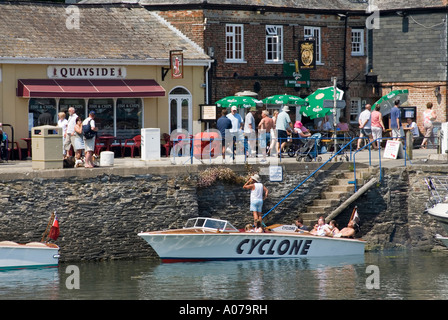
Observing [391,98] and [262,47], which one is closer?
[262,47]

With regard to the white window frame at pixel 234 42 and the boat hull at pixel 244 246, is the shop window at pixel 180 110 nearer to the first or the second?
the white window frame at pixel 234 42

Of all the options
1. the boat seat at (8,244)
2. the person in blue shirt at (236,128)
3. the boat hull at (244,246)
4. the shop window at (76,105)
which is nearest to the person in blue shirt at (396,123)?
the person in blue shirt at (236,128)

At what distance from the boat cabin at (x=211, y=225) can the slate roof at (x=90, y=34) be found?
924 cm

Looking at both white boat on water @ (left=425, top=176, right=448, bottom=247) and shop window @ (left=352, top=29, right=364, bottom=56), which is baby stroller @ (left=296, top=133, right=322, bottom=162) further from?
shop window @ (left=352, top=29, right=364, bottom=56)

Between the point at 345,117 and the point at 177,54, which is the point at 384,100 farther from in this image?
the point at 177,54

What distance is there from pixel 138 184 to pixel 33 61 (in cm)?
744

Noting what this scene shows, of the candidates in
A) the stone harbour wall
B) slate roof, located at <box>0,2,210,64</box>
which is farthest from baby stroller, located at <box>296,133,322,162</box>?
slate roof, located at <box>0,2,210,64</box>

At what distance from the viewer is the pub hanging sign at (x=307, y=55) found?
128 feet

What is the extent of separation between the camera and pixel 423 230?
29859 mm

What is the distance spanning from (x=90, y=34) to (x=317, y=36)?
395 inches

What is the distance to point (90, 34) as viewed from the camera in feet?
115

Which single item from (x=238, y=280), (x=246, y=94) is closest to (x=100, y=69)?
(x=246, y=94)

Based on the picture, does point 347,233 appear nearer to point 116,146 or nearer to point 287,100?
point 287,100
